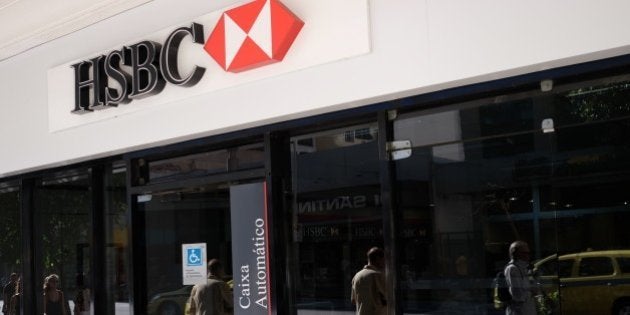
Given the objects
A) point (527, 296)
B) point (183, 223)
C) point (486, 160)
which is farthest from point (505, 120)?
point (183, 223)

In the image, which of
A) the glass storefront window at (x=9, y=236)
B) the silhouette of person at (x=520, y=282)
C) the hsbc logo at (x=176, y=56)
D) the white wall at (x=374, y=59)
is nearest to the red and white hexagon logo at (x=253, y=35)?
the hsbc logo at (x=176, y=56)

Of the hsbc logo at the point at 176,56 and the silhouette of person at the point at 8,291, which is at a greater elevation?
the hsbc logo at the point at 176,56

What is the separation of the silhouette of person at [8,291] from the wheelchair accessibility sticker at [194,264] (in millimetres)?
3281

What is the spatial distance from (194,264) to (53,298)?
2.63 meters

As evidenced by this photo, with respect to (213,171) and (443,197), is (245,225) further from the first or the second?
(443,197)

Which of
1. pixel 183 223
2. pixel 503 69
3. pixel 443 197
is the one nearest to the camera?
pixel 503 69

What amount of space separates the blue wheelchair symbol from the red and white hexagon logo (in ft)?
5.63

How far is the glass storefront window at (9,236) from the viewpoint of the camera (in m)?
8.95

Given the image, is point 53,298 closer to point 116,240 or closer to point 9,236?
point 9,236

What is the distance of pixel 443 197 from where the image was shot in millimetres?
5219

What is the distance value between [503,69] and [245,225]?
2640 mm

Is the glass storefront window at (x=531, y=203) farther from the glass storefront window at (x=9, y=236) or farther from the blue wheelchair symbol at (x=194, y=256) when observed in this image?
the glass storefront window at (x=9, y=236)

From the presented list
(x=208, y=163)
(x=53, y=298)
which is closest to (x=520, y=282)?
(x=208, y=163)

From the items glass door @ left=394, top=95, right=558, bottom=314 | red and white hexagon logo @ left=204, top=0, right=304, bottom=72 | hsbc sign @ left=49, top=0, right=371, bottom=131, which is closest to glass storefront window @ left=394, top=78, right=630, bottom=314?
glass door @ left=394, top=95, right=558, bottom=314
